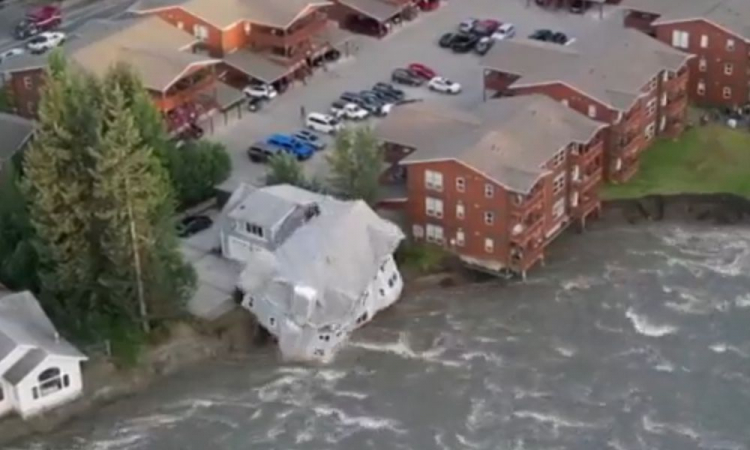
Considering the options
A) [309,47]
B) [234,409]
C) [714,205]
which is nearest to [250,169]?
[309,47]

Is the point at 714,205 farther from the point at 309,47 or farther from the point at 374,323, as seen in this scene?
the point at 309,47

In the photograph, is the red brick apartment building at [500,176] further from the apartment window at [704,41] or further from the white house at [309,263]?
the apartment window at [704,41]

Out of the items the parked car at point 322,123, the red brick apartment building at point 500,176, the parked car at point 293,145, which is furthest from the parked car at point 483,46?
the parked car at point 293,145

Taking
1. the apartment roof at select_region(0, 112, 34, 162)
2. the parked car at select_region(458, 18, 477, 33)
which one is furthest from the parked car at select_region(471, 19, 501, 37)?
the apartment roof at select_region(0, 112, 34, 162)

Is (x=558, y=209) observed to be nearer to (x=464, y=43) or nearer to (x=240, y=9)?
(x=464, y=43)

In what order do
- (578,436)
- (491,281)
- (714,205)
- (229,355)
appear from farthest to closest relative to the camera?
(714,205) < (491,281) < (229,355) < (578,436)

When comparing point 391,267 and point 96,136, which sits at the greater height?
point 96,136
